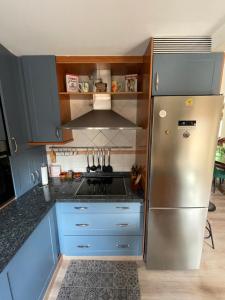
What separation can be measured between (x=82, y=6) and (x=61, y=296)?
2.28 metres

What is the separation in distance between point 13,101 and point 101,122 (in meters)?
0.84

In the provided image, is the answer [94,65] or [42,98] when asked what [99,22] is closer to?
[94,65]

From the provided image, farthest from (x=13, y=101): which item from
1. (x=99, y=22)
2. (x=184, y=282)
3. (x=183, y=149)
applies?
(x=184, y=282)

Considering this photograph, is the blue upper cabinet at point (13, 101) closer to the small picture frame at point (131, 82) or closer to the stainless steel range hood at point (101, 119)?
the stainless steel range hood at point (101, 119)

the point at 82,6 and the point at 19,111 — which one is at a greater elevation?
the point at 82,6

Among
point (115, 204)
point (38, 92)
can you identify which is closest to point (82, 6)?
point (38, 92)

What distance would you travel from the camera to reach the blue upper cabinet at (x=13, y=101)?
4.14 ft

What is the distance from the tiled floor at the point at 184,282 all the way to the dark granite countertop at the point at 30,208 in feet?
2.62

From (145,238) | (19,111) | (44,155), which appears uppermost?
(19,111)

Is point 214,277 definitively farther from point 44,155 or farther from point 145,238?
point 44,155

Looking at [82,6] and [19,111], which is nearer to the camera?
[82,6]

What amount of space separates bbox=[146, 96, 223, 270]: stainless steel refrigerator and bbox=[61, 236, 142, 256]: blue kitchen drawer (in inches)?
6.6

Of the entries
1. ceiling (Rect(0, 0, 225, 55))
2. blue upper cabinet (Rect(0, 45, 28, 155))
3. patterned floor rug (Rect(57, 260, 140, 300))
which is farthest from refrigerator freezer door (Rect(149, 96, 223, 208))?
blue upper cabinet (Rect(0, 45, 28, 155))

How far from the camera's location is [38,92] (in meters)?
1.51
